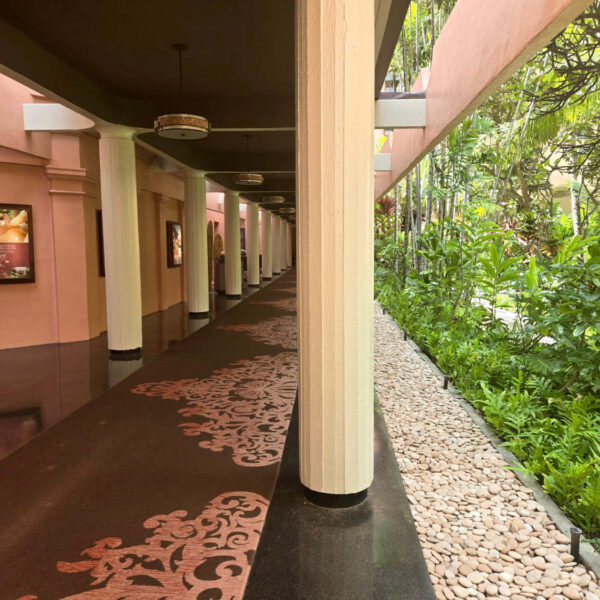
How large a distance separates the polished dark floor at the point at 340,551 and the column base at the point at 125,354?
4318 millimetres

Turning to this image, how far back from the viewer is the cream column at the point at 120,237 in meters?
6.70

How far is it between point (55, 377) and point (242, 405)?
2.60 metres

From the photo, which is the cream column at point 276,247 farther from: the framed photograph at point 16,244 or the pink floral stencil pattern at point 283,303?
the framed photograph at point 16,244

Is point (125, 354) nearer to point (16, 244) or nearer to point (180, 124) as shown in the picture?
point (16, 244)

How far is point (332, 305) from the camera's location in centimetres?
269

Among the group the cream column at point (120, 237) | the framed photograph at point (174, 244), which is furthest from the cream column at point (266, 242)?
the cream column at point (120, 237)

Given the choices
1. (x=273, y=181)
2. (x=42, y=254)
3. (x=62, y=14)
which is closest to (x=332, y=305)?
(x=62, y=14)

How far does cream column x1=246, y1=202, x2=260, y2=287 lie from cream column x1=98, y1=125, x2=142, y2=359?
1049cm

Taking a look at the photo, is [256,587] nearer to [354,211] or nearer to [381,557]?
[381,557]

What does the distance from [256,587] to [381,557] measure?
61 cm

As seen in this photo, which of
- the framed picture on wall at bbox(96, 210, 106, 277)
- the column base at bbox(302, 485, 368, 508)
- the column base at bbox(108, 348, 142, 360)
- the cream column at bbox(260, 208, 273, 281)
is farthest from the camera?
the cream column at bbox(260, 208, 273, 281)

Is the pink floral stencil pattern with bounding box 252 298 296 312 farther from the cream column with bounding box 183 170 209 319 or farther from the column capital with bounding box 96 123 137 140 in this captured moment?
the column capital with bounding box 96 123 137 140

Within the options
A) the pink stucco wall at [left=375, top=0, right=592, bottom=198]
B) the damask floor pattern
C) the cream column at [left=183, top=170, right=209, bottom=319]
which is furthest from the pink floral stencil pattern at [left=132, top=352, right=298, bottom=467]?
the cream column at [left=183, top=170, right=209, bottom=319]

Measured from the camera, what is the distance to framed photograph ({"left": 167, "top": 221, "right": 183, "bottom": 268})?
478 inches
